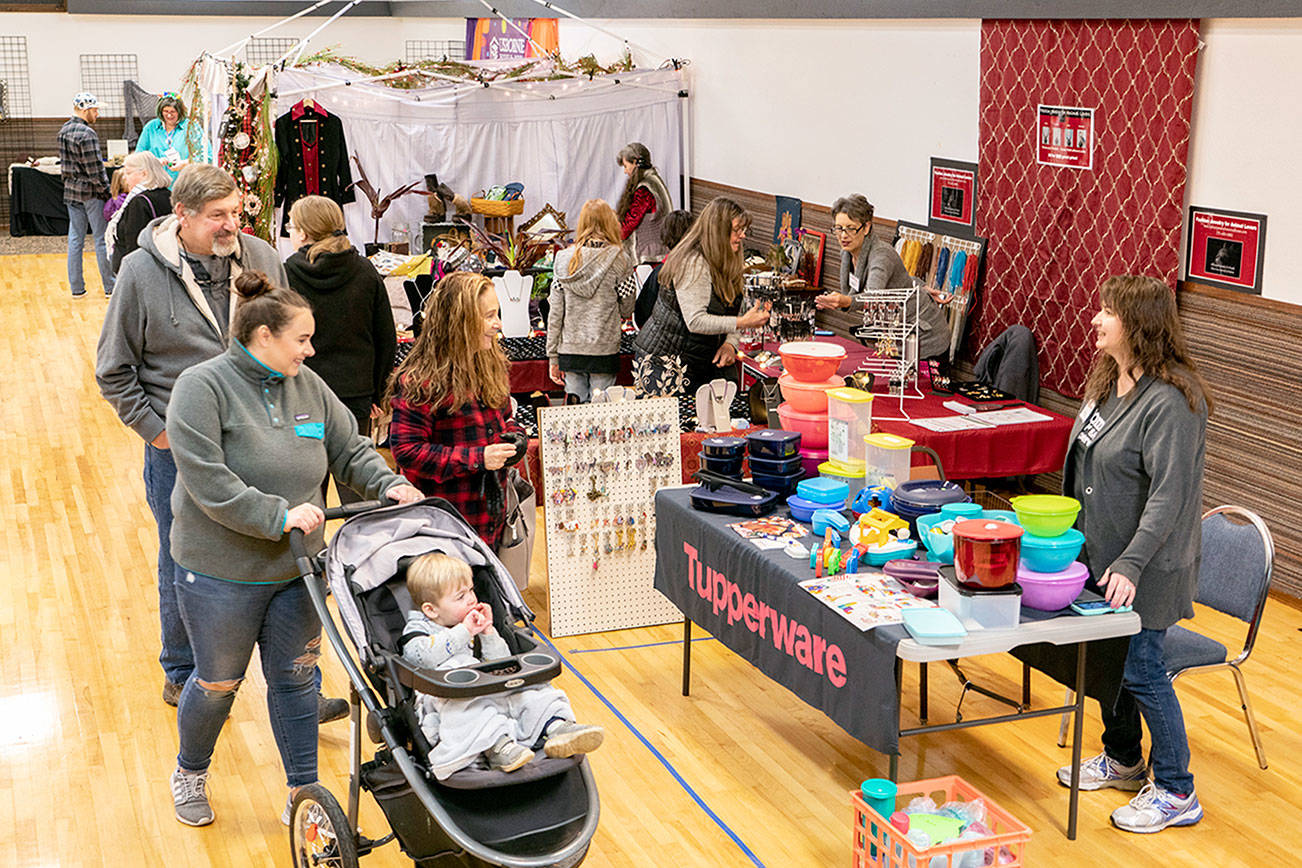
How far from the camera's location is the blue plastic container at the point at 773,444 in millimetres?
4484

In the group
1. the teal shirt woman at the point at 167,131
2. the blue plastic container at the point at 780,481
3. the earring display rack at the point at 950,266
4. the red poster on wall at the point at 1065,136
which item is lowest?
the blue plastic container at the point at 780,481

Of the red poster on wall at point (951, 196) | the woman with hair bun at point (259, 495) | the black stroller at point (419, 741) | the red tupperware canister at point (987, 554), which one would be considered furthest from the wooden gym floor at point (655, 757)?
the red poster on wall at point (951, 196)

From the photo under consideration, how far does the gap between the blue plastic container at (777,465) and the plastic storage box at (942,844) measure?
119 cm

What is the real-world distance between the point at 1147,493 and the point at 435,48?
1530 cm

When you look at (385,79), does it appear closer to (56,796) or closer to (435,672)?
(56,796)

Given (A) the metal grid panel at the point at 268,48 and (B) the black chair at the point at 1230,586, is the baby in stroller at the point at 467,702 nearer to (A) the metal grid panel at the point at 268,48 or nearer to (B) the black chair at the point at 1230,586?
(B) the black chair at the point at 1230,586

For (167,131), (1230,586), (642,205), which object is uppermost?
(167,131)

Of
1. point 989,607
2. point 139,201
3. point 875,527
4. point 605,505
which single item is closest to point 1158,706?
point 989,607

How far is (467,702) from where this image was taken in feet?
9.90

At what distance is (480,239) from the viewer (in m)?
9.36

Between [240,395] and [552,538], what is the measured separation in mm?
1997

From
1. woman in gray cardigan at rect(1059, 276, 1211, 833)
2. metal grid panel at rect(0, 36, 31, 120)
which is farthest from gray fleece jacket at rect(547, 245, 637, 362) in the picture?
metal grid panel at rect(0, 36, 31, 120)

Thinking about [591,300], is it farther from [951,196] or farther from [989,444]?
[951,196]

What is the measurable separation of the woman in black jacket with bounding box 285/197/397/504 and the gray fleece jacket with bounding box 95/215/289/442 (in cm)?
110
